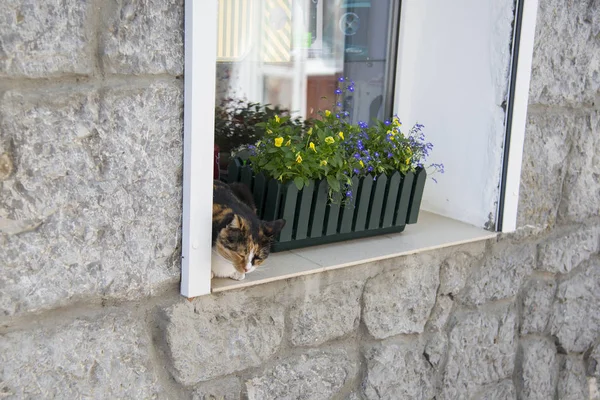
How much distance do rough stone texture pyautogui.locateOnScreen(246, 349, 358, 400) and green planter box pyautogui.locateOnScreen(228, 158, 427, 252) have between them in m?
0.34

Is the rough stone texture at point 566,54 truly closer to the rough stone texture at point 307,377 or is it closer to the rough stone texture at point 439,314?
the rough stone texture at point 439,314

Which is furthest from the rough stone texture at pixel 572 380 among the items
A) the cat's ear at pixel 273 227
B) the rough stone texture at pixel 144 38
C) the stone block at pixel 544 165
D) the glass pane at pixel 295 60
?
the rough stone texture at pixel 144 38

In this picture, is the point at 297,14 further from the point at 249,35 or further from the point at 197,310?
the point at 197,310

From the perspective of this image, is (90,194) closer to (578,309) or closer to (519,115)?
(519,115)

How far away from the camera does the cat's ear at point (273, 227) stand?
6.47 ft

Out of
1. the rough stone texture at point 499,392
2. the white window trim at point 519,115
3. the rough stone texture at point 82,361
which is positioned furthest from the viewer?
the rough stone texture at point 499,392

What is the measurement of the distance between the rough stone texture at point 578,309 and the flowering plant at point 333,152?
913mm

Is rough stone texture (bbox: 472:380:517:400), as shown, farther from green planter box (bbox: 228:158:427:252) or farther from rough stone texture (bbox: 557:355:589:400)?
green planter box (bbox: 228:158:427:252)

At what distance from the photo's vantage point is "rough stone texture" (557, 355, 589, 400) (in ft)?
9.66

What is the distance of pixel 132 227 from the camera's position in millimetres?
1692

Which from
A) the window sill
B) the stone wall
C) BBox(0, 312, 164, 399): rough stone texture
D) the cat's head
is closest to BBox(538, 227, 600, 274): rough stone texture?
the stone wall

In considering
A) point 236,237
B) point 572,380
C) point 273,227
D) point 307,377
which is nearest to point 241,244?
point 236,237

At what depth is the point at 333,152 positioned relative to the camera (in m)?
2.12

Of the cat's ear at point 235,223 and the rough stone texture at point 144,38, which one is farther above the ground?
the rough stone texture at point 144,38
